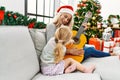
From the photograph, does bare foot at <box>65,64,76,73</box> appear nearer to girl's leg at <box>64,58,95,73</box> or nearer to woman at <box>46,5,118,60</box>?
girl's leg at <box>64,58,95,73</box>

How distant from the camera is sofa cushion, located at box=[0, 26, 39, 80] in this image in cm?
127

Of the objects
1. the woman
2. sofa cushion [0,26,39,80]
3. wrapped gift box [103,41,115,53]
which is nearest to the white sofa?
sofa cushion [0,26,39,80]

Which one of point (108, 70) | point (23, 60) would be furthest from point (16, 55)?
point (108, 70)

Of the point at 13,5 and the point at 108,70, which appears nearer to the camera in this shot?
the point at 108,70

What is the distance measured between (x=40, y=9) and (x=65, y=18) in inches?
61.7

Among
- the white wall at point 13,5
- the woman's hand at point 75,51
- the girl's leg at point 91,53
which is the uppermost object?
the white wall at point 13,5

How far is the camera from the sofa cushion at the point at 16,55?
1.27 metres

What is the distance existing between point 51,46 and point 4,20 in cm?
52

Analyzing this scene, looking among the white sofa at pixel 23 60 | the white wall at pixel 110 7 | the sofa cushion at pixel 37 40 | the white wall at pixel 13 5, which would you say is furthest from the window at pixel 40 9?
the white wall at pixel 110 7

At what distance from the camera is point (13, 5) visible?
2408 millimetres

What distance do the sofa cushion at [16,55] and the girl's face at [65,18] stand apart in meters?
0.74

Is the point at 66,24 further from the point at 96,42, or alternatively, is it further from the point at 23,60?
the point at 96,42

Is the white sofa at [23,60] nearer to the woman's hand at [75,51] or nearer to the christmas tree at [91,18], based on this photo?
the woman's hand at [75,51]

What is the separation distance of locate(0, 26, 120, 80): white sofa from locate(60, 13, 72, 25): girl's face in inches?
14.3
